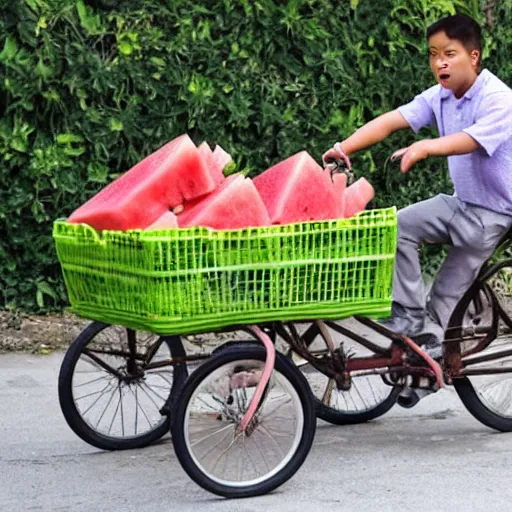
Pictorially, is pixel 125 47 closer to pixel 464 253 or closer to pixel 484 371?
pixel 464 253

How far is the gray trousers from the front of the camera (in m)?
5.52

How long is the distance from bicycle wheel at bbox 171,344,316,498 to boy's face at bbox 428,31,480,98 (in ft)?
4.25

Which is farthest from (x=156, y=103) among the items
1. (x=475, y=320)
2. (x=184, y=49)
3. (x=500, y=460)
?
(x=500, y=460)

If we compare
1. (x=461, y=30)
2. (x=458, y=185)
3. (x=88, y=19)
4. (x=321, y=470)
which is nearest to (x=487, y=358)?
(x=458, y=185)

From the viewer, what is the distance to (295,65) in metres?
7.80

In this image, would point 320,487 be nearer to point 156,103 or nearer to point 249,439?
point 249,439

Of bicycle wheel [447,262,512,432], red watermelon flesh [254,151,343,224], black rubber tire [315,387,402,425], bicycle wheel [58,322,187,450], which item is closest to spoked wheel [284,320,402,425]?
black rubber tire [315,387,402,425]

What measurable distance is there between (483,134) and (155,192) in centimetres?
130

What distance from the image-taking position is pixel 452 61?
5.45 m

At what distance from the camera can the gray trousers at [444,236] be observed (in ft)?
18.1

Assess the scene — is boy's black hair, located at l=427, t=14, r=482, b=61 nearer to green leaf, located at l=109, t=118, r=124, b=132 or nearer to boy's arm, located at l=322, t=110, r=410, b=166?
boy's arm, located at l=322, t=110, r=410, b=166

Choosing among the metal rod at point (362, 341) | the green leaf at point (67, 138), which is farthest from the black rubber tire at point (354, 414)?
the green leaf at point (67, 138)

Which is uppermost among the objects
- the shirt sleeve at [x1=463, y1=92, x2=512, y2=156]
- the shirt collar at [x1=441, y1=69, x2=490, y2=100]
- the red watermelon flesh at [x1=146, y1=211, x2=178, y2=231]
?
the shirt collar at [x1=441, y1=69, x2=490, y2=100]

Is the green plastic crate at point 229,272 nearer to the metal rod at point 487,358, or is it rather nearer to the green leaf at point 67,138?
the metal rod at point 487,358
